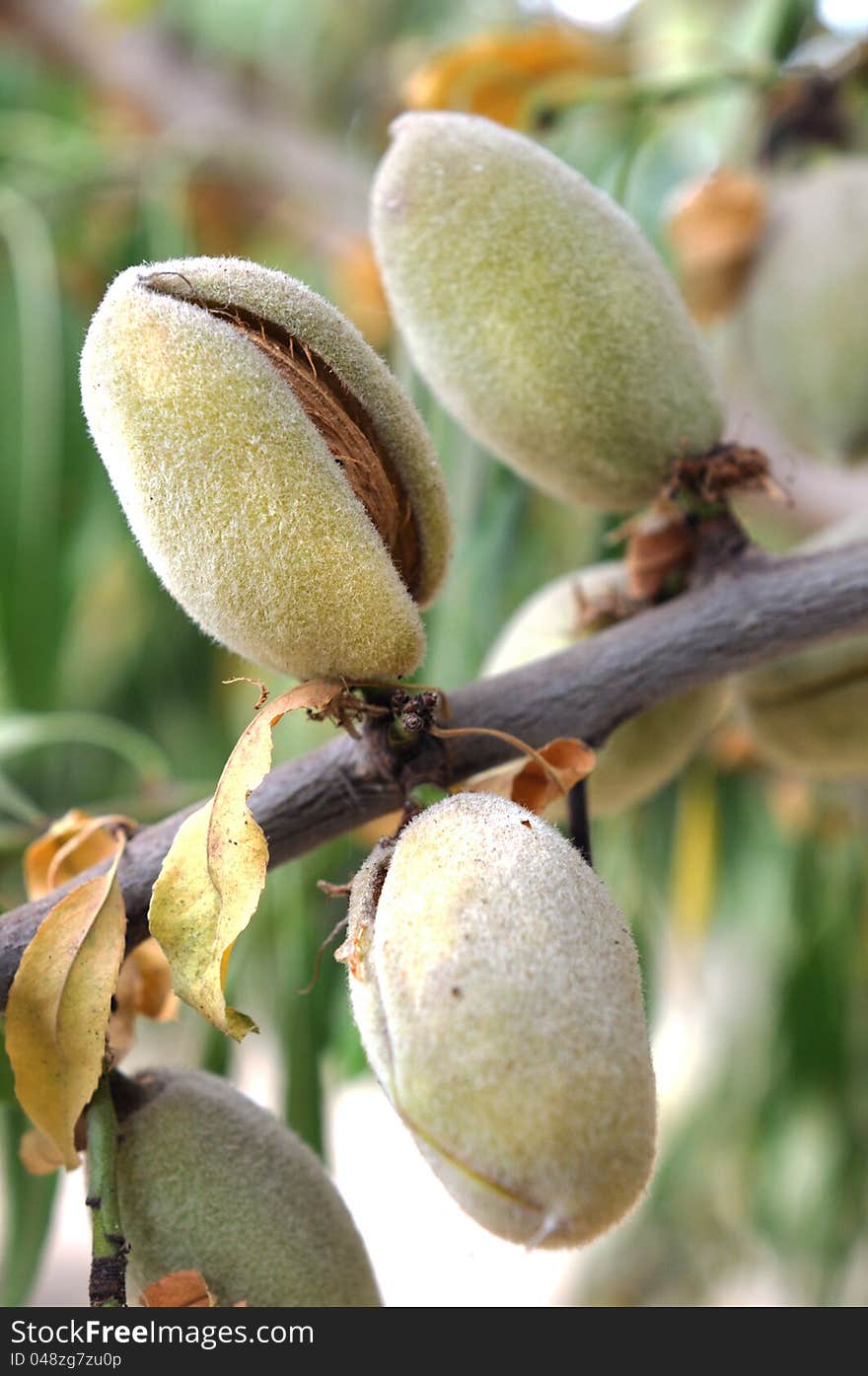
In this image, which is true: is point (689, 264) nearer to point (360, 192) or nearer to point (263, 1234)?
point (360, 192)

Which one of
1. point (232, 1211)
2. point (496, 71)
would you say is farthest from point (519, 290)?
point (496, 71)

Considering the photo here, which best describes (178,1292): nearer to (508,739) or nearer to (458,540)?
(508,739)

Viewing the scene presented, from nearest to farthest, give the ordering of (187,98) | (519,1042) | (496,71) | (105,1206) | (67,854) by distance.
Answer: (519,1042), (105,1206), (67,854), (496,71), (187,98)

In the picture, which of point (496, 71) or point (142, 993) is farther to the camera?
point (496, 71)

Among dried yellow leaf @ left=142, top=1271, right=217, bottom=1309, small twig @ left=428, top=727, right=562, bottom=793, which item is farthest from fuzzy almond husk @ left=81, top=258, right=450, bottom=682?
dried yellow leaf @ left=142, top=1271, right=217, bottom=1309

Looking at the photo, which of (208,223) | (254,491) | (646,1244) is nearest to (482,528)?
(254,491)
